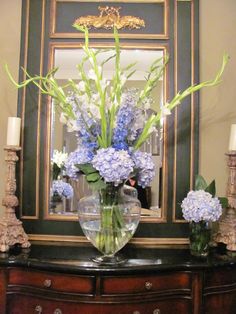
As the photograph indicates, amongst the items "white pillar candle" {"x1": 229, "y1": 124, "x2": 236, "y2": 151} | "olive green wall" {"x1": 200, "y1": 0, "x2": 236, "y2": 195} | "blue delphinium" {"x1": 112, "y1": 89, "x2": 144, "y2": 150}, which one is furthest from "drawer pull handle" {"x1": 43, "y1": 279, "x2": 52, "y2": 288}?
"white pillar candle" {"x1": 229, "y1": 124, "x2": 236, "y2": 151}

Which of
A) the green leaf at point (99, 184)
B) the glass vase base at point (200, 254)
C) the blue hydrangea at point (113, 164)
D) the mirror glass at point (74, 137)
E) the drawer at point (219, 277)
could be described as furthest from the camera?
the mirror glass at point (74, 137)

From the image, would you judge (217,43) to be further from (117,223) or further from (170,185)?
(117,223)

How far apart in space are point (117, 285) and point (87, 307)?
6.7 inches

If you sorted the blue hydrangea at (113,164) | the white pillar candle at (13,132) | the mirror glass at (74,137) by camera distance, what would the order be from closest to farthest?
the blue hydrangea at (113,164)
the white pillar candle at (13,132)
the mirror glass at (74,137)

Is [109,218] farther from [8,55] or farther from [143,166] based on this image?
[8,55]

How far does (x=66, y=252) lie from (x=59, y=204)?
34cm

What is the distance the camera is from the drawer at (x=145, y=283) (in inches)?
64.5

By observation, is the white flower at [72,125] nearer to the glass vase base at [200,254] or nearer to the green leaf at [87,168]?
the green leaf at [87,168]

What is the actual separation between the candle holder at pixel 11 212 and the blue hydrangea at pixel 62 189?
0.81 feet

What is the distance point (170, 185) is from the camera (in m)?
2.12

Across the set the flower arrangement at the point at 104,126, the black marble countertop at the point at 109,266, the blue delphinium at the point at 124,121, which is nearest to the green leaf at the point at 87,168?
the flower arrangement at the point at 104,126

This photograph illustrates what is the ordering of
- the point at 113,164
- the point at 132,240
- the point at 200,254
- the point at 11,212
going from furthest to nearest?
the point at 132,240
the point at 11,212
the point at 200,254
the point at 113,164

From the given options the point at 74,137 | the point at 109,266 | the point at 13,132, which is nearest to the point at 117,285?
the point at 109,266

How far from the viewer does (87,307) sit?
1636mm
